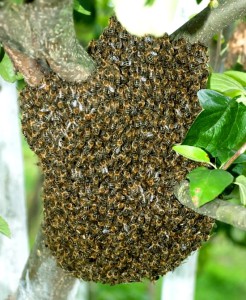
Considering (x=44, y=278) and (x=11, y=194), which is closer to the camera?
(x=44, y=278)

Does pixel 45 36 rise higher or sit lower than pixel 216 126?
higher

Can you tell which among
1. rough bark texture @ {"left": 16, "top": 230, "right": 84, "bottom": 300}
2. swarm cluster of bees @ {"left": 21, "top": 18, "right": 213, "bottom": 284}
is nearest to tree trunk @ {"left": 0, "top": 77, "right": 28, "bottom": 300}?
rough bark texture @ {"left": 16, "top": 230, "right": 84, "bottom": 300}

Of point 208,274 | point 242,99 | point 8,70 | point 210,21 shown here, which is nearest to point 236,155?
point 242,99

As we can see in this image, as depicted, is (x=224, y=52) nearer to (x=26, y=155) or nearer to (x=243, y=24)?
(x=243, y=24)

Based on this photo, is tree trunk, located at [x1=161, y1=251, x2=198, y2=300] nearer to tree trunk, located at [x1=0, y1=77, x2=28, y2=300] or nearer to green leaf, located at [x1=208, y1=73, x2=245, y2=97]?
tree trunk, located at [x1=0, y1=77, x2=28, y2=300]

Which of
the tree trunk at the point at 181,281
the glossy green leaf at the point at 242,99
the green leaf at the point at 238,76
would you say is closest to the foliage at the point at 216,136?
the glossy green leaf at the point at 242,99

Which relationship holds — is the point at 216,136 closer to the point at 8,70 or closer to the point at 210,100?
the point at 210,100

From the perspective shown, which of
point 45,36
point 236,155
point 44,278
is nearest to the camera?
point 45,36
